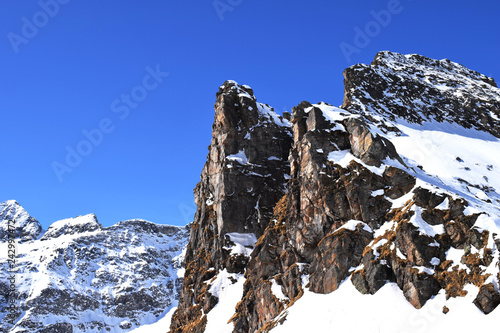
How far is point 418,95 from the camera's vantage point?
367ft

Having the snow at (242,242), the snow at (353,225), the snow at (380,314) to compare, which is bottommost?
the snow at (380,314)

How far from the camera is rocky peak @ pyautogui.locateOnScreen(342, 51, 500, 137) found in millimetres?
100625

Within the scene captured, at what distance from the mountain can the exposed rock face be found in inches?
8.6

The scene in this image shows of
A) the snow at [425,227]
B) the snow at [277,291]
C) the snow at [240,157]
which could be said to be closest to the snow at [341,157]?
the snow at [425,227]

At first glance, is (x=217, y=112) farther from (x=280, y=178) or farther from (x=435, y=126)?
(x=435, y=126)

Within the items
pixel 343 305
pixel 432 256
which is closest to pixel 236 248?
pixel 343 305

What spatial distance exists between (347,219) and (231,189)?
2778 cm

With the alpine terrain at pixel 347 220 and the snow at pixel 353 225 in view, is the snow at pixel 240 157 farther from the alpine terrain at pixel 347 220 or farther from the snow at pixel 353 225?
the snow at pixel 353 225

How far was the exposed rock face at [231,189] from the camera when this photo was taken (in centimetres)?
7575

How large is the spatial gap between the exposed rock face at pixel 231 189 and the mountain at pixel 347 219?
22 cm

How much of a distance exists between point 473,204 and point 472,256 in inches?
270

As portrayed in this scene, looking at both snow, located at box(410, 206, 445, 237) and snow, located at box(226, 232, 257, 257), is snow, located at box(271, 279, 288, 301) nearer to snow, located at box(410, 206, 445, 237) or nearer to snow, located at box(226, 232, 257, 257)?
snow, located at box(226, 232, 257, 257)

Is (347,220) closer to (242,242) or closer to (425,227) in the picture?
(425,227)

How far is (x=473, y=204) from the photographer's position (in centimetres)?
4769
